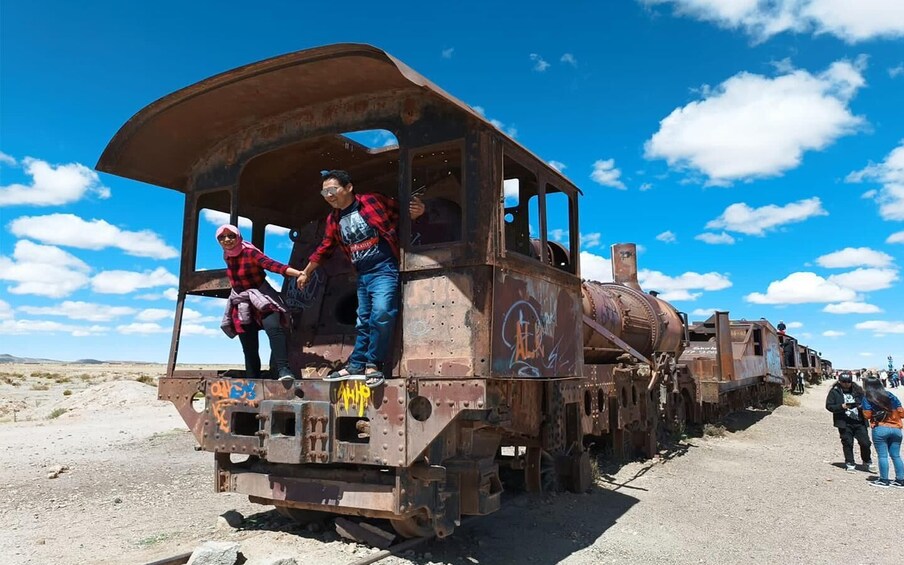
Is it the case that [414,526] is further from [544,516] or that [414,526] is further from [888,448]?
[888,448]

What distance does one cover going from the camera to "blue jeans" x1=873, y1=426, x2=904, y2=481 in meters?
8.80

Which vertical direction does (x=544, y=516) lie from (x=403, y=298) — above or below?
below

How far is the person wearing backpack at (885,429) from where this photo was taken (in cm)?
881

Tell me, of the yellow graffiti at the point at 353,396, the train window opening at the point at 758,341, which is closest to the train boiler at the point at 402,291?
the yellow graffiti at the point at 353,396

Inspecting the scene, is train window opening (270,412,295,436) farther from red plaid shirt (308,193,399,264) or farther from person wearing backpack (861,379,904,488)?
person wearing backpack (861,379,904,488)

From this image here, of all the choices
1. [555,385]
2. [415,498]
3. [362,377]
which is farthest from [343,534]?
[555,385]

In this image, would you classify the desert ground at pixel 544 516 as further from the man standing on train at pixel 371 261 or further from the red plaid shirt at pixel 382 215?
the red plaid shirt at pixel 382 215

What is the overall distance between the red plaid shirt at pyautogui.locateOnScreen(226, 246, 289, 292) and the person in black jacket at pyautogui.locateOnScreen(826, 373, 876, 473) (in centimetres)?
895

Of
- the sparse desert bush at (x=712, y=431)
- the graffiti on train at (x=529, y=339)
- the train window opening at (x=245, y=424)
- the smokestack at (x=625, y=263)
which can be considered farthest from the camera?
the sparse desert bush at (x=712, y=431)

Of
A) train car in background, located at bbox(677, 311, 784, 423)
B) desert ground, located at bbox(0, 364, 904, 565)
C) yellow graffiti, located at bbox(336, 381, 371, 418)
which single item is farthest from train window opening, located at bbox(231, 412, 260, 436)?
train car in background, located at bbox(677, 311, 784, 423)

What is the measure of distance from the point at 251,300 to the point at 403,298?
143 centimetres

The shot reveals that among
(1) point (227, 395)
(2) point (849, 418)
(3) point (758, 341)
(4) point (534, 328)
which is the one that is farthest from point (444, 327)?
(3) point (758, 341)

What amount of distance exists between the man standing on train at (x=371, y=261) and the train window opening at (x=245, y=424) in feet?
3.47

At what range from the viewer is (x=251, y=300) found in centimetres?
548
